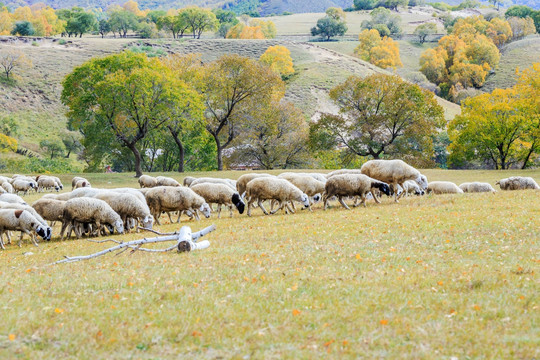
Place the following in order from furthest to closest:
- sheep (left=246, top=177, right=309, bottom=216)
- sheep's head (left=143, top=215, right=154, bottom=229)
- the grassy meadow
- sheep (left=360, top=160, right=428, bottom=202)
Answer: sheep (left=360, top=160, right=428, bottom=202) → sheep (left=246, top=177, right=309, bottom=216) → sheep's head (left=143, top=215, right=154, bottom=229) → the grassy meadow

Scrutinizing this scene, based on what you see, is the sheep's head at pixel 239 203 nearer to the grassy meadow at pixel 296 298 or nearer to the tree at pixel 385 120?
the grassy meadow at pixel 296 298

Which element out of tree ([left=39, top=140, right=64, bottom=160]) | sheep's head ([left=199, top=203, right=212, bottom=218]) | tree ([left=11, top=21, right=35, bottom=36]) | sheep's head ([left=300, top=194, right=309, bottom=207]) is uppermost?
tree ([left=11, top=21, right=35, bottom=36])

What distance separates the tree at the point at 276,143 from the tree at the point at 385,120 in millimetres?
5394

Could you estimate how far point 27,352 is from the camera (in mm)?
6895

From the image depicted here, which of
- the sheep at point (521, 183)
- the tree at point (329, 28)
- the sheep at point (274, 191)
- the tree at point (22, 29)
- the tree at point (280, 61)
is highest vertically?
the tree at point (329, 28)

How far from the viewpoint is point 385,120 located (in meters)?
63.3

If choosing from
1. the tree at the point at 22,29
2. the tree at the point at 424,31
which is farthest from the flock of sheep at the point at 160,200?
the tree at the point at 424,31

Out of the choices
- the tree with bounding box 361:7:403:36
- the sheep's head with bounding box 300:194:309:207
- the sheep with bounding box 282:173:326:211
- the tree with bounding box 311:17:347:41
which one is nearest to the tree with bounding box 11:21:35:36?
the tree with bounding box 311:17:347:41

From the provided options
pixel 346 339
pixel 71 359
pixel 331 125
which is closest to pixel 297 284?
pixel 346 339

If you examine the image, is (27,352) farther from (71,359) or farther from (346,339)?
(346,339)

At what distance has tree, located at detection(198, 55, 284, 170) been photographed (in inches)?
2424

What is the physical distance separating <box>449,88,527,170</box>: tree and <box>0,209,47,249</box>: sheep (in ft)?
184

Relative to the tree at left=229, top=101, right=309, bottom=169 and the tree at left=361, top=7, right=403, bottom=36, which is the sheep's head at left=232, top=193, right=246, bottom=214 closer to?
the tree at left=229, top=101, right=309, bottom=169

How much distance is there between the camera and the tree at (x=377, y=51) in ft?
469
